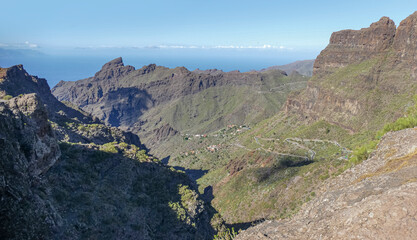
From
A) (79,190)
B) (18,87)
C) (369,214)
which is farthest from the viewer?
(18,87)

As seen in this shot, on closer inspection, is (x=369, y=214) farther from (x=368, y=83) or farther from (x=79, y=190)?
(x=368, y=83)

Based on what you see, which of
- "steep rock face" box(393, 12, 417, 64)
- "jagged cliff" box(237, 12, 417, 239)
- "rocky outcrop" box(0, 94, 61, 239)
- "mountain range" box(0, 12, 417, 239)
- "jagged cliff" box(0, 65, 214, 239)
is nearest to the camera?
"jagged cliff" box(237, 12, 417, 239)

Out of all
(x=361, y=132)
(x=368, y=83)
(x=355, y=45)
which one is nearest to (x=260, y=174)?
(x=361, y=132)

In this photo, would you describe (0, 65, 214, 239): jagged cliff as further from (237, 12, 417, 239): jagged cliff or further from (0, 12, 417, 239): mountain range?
(237, 12, 417, 239): jagged cliff

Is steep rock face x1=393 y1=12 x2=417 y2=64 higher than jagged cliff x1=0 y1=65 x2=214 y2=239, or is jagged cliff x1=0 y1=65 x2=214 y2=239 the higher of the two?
steep rock face x1=393 y1=12 x2=417 y2=64

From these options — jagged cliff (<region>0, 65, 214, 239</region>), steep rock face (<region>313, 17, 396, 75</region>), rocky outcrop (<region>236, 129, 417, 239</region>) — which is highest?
steep rock face (<region>313, 17, 396, 75</region>)

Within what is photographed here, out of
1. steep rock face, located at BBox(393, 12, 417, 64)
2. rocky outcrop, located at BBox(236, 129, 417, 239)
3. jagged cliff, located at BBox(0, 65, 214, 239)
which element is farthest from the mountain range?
steep rock face, located at BBox(393, 12, 417, 64)

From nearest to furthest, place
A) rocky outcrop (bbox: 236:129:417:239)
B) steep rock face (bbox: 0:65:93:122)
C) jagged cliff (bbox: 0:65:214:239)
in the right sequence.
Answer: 1. rocky outcrop (bbox: 236:129:417:239)
2. jagged cliff (bbox: 0:65:214:239)
3. steep rock face (bbox: 0:65:93:122)

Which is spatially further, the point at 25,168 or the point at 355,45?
the point at 355,45
